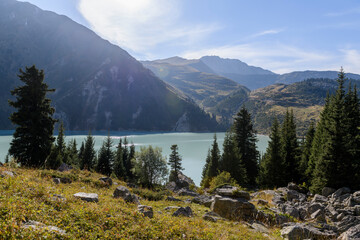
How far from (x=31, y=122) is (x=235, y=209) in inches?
1016

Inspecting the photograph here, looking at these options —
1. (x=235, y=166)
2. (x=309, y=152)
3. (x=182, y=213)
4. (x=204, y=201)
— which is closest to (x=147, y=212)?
(x=182, y=213)

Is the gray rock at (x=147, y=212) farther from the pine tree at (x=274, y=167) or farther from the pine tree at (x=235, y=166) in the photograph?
the pine tree at (x=235, y=166)

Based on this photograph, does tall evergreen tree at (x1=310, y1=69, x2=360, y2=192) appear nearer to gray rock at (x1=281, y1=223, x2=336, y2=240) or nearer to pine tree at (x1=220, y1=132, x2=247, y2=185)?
gray rock at (x1=281, y1=223, x2=336, y2=240)

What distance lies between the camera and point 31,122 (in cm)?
2594

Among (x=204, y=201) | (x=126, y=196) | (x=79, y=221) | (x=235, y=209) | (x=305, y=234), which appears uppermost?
(x=79, y=221)

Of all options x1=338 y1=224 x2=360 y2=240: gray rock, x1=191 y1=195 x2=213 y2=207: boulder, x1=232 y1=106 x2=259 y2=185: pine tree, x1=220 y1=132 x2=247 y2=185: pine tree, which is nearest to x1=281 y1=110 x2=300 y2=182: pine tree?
Answer: x1=220 y1=132 x2=247 y2=185: pine tree

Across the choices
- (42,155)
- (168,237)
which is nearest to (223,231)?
(168,237)

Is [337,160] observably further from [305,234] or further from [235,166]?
[235,166]

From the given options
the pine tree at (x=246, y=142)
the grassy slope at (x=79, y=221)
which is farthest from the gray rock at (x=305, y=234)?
the pine tree at (x=246, y=142)

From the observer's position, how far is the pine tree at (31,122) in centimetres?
2548

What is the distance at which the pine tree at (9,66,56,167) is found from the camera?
1003 inches

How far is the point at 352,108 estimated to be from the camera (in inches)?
1134

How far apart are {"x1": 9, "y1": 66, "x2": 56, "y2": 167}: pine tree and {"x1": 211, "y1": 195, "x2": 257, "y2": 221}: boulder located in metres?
22.0

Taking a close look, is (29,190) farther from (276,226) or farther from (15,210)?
(276,226)
